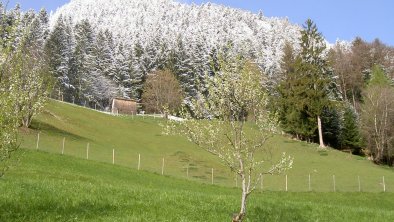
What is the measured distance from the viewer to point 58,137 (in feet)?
190

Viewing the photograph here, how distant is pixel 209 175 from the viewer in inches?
2078

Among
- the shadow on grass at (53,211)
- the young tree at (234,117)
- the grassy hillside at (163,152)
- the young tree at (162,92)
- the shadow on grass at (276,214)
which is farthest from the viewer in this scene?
the young tree at (162,92)

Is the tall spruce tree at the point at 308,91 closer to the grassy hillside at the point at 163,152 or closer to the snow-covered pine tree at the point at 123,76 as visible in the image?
the grassy hillside at the point at 163,152

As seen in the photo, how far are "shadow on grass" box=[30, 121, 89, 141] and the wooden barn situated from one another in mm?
42879

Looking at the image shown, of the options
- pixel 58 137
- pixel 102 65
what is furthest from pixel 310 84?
pixel 102 65

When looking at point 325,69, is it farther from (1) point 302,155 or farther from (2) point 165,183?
(2) point 165,183

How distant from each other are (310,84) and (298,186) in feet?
143

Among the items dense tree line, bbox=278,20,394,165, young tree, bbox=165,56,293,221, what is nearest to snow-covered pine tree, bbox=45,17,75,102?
dense tree line, bbox=278,20,394,165

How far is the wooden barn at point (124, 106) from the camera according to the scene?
4247 inches

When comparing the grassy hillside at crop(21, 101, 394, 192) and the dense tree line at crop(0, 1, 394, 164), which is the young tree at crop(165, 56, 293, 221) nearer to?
the grassy hillside at crop(21, 101, 394, 192)

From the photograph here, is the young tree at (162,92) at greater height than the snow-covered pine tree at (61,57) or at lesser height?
lesser

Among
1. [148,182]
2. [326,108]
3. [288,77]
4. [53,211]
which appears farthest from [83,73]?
[53,211]

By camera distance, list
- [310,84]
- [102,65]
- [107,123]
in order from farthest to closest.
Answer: [102,65]
[310,84]
[107,123]

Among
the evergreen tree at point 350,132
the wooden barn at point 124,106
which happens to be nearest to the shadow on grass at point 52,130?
the wooden barn at point 124,106
